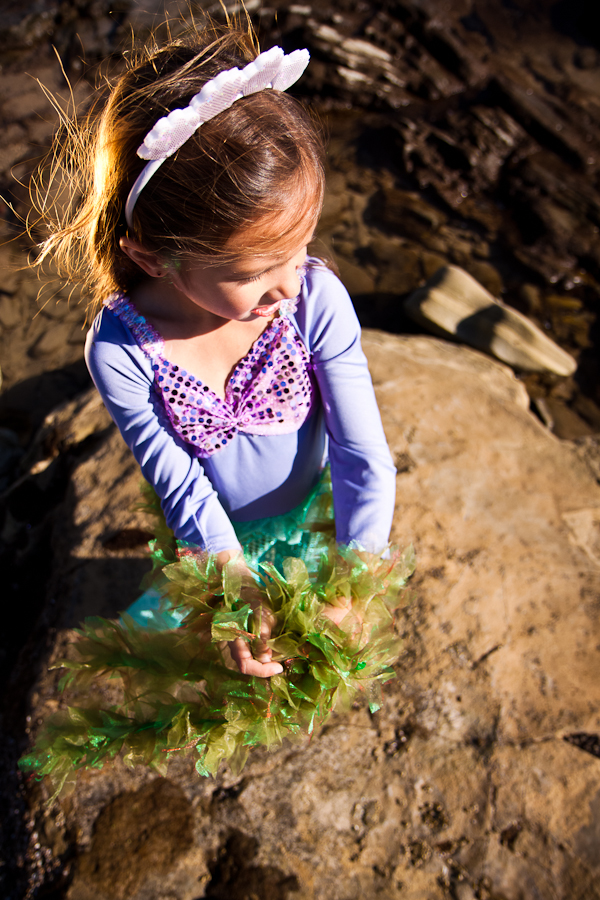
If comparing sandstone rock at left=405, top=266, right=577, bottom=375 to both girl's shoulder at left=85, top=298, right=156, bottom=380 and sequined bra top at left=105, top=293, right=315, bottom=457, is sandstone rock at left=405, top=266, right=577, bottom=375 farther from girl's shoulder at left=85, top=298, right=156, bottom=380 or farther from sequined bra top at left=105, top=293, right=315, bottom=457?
girl's shoulder at left=85, top=298, right=156, bottom=380

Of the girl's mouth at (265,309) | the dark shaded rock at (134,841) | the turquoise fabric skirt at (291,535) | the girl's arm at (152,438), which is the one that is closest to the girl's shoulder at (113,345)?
the girl's arm at (152,438)

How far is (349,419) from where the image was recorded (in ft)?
5.43

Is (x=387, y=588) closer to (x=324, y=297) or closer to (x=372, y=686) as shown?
(x=372, y=686)

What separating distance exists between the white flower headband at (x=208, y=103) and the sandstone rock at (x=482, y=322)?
3.45m

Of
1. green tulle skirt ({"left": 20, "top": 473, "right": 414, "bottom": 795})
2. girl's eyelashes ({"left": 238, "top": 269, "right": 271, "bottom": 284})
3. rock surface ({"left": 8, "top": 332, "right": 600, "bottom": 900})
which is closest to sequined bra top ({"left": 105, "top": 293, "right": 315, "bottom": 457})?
girl's eyelashes ({"left": 238, "top": 269, "right": 271, "bottom": 284})

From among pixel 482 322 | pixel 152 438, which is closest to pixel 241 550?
pixel 152 438

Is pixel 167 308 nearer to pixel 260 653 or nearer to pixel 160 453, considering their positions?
pixel 160 453

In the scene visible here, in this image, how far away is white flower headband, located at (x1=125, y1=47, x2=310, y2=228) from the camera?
1.10 metres

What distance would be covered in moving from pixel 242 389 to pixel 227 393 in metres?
0.04

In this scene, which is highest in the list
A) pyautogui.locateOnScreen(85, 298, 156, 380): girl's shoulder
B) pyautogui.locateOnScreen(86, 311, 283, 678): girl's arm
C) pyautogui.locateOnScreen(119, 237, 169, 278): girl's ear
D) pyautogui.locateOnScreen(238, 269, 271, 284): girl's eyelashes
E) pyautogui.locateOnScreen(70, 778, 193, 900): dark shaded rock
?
pyautogui.locateOnScreen(238, 269, 271, 284): girl's eyelashes

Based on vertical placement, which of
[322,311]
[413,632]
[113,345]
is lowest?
[413,632]

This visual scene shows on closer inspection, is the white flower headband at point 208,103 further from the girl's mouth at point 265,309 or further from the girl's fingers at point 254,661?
the girl's fingers at point 254,661

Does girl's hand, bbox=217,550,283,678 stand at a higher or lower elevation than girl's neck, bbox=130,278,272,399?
lower

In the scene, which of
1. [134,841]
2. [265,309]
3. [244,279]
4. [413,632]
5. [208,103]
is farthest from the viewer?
[413,632]
